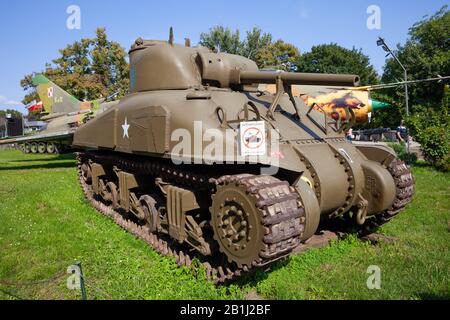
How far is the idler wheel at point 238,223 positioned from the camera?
4152mm

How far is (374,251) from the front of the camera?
614cm

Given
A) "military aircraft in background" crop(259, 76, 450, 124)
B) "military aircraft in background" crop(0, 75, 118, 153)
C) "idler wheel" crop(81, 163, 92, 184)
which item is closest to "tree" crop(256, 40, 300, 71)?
"military aircraft in background" crop(0, 75, 118, 153)

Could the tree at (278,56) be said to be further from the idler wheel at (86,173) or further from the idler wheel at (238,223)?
the idler wheel at (238,223)

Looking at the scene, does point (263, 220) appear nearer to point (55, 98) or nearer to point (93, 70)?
point (55, 98)

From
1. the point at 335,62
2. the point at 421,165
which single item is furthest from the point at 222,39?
the point at 421,165

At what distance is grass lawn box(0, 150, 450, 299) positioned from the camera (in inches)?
191

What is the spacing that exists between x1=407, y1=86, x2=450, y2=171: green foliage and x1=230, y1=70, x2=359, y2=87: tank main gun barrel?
10875 mm

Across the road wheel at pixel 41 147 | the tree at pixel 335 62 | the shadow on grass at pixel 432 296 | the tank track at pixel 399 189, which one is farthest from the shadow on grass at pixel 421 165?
the tree at pixel 335 62

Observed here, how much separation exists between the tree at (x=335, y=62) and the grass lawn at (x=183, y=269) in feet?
128

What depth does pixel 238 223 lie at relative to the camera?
4.43 metres
